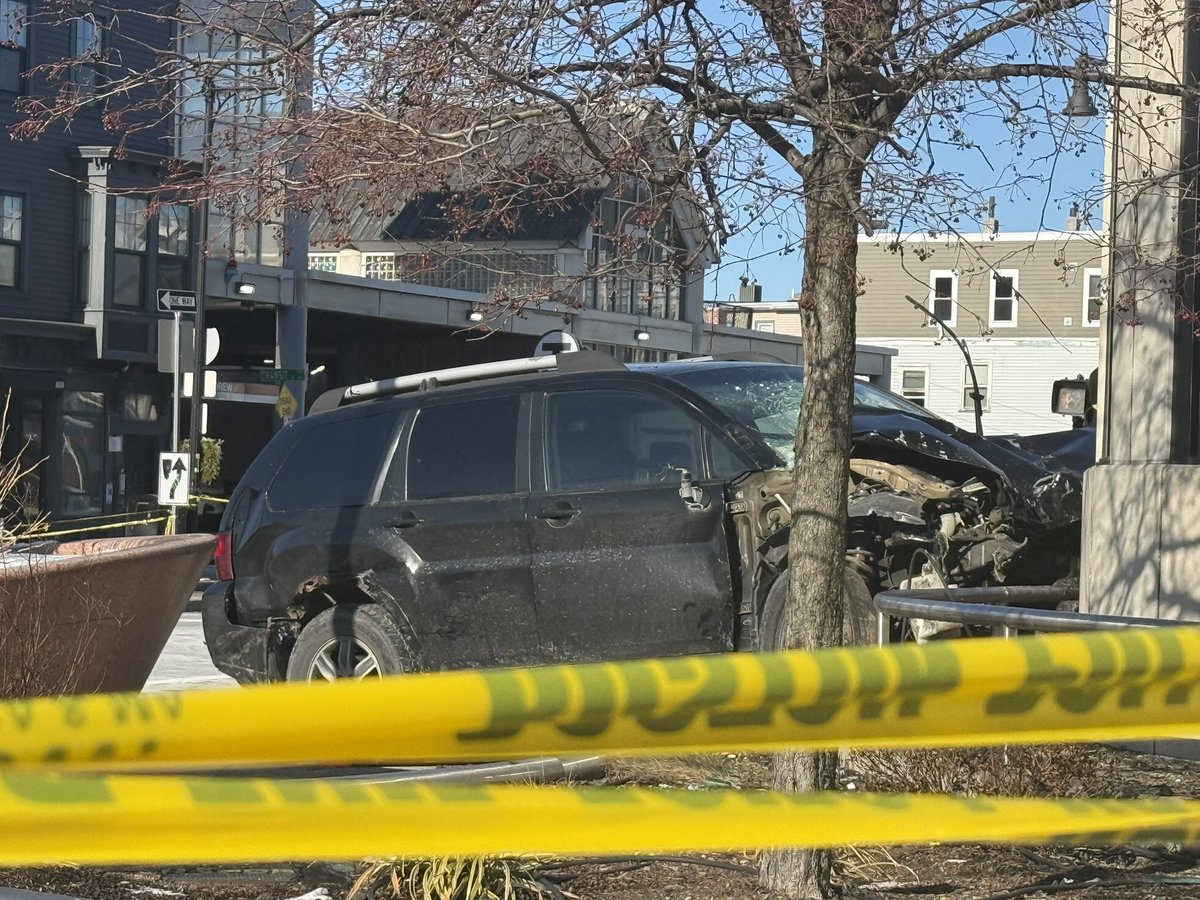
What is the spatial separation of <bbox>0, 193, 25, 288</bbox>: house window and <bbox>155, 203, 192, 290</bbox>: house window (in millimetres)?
2831

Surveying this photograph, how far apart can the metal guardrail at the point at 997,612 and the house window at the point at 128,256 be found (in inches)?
1053

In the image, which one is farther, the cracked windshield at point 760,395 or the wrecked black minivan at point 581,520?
the cracked windshield at point 760,395

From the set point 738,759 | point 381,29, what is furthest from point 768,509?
point 381,29

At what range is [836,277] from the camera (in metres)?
5.18

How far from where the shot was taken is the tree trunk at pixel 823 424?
5.14 m

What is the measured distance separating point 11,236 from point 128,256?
2.41 meters

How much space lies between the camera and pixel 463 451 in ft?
27.9

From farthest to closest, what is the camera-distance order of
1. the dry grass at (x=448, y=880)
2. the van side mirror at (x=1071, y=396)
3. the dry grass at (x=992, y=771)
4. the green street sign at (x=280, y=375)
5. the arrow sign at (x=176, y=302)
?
the green street sign at (x=280, y=375)
the arrow sign at (x=176, y=302)
the van side mirror at (x=1071, y=396)
the dry grass at (x=992, y=771)
the dry grass at (x=448, y=880)

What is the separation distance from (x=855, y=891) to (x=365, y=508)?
168 inches

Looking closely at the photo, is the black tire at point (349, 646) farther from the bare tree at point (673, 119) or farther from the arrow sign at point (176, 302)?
the arrow sign at point (176, 302)

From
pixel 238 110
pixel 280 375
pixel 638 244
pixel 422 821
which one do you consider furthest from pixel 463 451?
pixel 280 375

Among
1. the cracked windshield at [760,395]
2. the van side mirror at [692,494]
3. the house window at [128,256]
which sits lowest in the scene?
the van side mirror at [692,494]

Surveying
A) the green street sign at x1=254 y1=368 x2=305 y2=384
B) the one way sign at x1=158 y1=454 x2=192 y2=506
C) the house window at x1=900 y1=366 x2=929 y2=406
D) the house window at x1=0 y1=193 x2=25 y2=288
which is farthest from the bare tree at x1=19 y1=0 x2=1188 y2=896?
the house window at x1=900 y1=366 x2=929 y2=406

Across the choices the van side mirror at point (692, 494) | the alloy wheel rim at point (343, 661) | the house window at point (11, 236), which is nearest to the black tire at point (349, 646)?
the alloy wheel rim at point (343, 661)
